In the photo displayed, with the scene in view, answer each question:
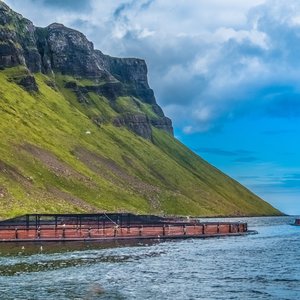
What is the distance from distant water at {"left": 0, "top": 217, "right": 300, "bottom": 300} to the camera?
65294 millimetres

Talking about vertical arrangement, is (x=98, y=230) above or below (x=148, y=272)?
above

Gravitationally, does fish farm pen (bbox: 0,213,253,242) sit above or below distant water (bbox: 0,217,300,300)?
above

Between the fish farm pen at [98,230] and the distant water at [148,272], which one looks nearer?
the distant water at [148,272]

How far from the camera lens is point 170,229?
157250 millimetres

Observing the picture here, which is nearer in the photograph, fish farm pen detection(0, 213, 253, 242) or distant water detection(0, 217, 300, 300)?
distant water detection(0, 217, 300, 300)

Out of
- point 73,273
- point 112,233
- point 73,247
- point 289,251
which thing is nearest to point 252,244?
point 289,251

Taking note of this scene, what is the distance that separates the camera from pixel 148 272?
84312 millimetres

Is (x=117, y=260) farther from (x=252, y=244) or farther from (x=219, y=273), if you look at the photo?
(x=252, y=244)

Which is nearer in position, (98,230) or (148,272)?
(148,272)

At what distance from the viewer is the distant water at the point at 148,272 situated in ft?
214

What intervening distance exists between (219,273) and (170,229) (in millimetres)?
73937

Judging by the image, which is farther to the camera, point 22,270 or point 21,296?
point 22,270

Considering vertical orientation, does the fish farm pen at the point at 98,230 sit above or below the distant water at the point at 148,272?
above

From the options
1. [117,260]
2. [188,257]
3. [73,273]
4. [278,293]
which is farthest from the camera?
[188,257]
